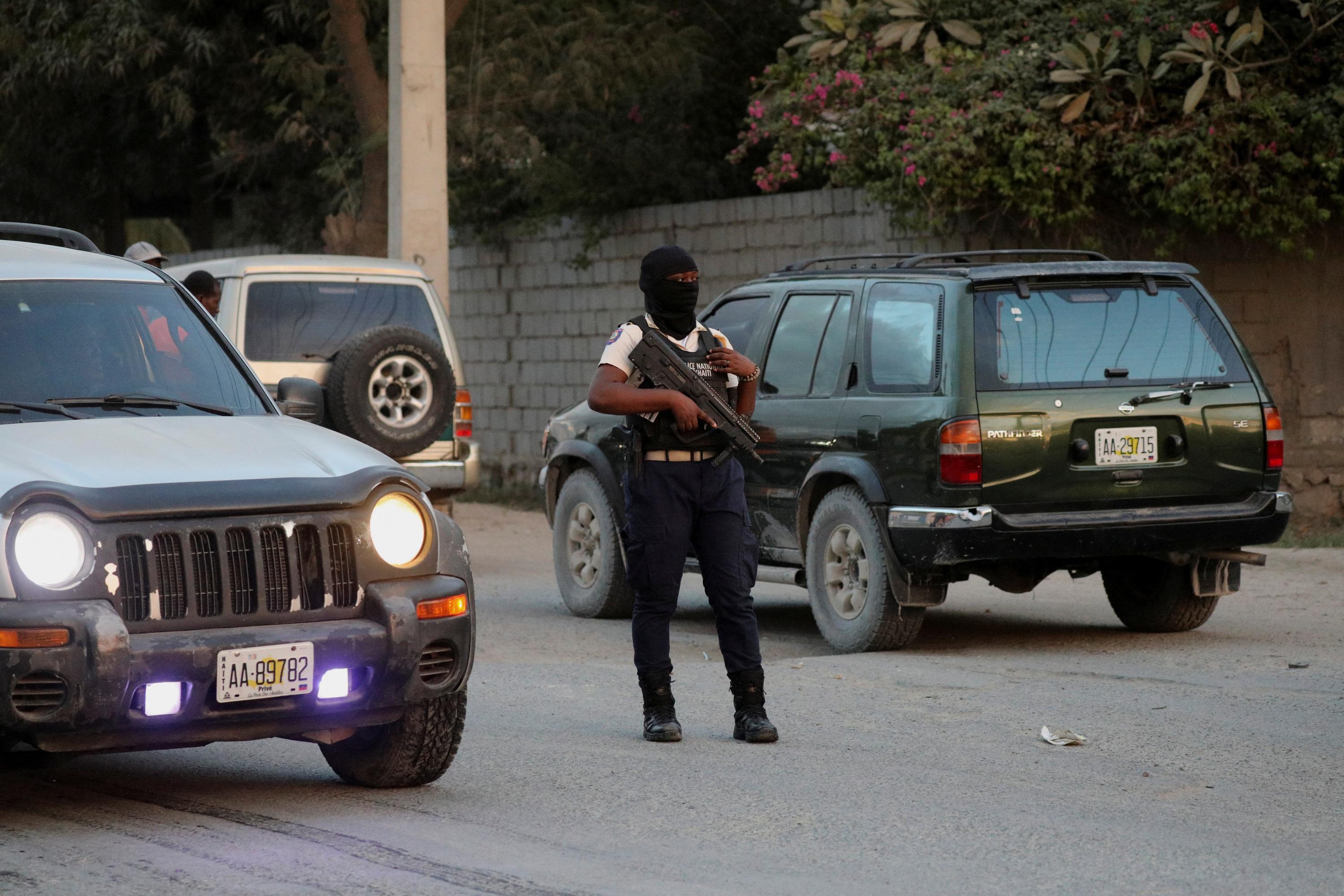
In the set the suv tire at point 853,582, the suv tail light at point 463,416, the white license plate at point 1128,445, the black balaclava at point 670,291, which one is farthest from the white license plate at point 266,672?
the suv tail light at point 463,416

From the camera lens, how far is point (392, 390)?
11641mm

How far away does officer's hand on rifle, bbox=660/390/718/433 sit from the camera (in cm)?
677

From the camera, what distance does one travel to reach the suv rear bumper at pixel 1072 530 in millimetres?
8633

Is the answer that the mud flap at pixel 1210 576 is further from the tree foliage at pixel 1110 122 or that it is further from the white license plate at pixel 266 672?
the white license plate at pixel 266 672


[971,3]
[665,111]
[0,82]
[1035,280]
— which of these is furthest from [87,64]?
[1035,280]

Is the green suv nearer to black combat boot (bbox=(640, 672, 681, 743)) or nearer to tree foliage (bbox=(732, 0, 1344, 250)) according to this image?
black combat boot (bbox=(640, 672, 681, 743))

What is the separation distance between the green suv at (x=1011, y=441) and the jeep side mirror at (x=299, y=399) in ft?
9.91

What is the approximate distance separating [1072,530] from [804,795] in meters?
3.11

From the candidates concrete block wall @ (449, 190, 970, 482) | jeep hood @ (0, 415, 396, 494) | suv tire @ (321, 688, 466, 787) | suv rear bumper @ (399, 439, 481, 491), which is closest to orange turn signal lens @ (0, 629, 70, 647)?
jeep hood @ (0, 415, 396, 494)

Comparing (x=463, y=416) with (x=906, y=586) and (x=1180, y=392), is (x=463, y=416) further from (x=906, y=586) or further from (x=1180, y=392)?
(x=1180, y=392)

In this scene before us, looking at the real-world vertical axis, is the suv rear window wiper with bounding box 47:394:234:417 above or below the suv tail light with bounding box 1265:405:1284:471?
above

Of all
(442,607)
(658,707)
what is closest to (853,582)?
(658,707)

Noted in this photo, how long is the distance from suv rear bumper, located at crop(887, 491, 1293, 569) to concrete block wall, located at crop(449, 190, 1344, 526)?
5.57 meters

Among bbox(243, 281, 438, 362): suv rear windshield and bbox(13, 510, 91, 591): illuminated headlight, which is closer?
bbox(13, 510, 91, 591): illuminated headlight
